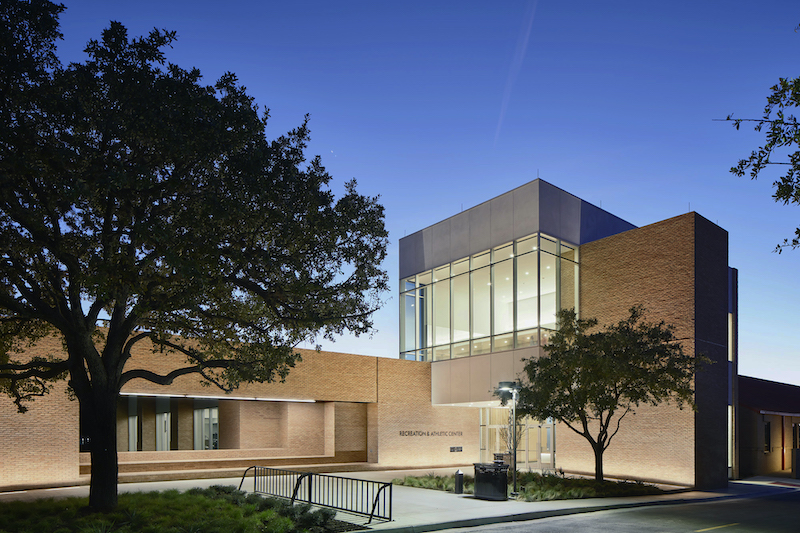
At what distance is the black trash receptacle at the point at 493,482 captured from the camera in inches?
Result: 707

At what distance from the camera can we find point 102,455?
12914 mm

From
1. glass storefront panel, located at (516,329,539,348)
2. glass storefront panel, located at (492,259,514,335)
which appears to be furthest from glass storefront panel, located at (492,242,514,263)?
glass storefront panel, located at (516,329,539,348)

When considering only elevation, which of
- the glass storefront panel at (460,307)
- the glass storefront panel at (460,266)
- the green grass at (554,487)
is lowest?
the green grass at (554,487)

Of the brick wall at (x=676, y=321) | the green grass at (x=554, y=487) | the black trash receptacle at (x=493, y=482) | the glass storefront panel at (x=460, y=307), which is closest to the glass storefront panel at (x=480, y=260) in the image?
the glass storefront panel at (x=460, y=307)

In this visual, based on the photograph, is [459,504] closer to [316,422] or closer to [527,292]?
[527,292]

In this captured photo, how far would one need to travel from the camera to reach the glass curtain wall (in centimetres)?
2992

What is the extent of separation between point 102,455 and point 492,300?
71.0 feet

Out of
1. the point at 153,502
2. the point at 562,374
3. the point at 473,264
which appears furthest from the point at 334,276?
the point at 473,264

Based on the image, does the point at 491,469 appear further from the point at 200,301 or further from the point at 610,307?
the point at 610,307

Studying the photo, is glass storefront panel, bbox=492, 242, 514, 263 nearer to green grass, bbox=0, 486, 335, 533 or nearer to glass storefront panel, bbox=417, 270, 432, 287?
glass storefront panel, bbox=417, 270, 432, 287

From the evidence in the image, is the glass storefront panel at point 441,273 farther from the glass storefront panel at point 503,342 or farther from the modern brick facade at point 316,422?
the glass storefront panel at point 503,342

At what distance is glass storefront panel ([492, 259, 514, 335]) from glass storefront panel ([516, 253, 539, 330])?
45 cm

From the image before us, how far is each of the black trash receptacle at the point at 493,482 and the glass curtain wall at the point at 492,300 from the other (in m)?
11.3

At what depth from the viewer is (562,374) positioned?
71.6 feet
